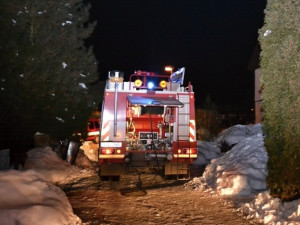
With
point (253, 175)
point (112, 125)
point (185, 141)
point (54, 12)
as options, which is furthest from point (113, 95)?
point (54, 12)

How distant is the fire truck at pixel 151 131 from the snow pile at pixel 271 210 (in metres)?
3.60

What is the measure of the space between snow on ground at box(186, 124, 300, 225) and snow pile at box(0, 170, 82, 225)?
365cm

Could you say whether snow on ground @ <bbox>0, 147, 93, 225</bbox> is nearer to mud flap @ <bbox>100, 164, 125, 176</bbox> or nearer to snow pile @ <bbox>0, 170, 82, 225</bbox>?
snow pile @ <bbox>0, 170, 82, 225</bbox>

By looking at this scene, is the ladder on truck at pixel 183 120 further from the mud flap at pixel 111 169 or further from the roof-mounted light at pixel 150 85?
the mud flap at pixel 111 169

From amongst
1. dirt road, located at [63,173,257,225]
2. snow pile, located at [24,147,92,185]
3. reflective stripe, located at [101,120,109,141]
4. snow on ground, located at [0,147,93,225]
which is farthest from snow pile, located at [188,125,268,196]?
snow on ground, located at [0,147,93,225]

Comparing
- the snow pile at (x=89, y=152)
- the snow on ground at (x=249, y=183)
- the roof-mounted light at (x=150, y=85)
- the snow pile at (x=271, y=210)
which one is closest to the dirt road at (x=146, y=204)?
the snow pile at (x=271, y=210)

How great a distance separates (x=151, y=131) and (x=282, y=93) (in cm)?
480

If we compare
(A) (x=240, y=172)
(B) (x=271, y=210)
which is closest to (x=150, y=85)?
(A) (x=240, y=172)

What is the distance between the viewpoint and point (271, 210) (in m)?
6.88

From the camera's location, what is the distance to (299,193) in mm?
6840

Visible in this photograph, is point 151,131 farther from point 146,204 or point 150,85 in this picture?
point 146,204

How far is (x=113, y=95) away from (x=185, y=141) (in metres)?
2.64

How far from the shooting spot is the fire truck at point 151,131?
10602 mm

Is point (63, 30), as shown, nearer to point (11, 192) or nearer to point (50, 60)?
point (50, 60)
